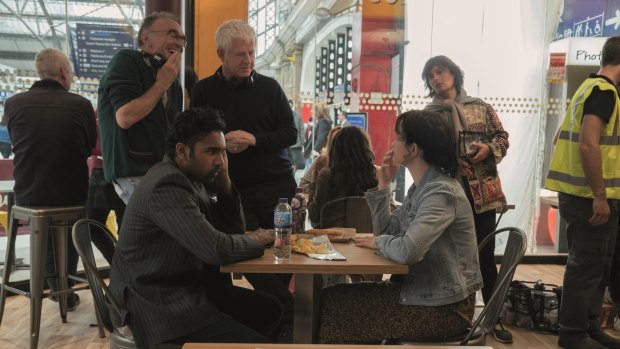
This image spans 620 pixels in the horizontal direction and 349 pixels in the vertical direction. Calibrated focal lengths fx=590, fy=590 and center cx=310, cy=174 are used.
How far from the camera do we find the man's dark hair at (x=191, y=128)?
2094 millimetres

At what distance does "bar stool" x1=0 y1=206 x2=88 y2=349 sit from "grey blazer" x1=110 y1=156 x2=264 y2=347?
4.93ft

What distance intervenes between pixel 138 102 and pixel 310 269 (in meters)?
1.14

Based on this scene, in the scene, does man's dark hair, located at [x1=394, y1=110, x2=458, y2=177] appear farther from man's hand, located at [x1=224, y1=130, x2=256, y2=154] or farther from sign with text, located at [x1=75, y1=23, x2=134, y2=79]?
sign with text, located at [x1=75, y1=23, x2=134, y2=79]

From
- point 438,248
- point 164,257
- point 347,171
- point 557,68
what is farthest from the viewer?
point 557,68

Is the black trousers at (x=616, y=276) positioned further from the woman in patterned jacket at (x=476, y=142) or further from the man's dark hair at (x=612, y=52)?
the man's dark hair at (x=612, y=52)

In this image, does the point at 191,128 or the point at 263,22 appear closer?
the point at 191,128

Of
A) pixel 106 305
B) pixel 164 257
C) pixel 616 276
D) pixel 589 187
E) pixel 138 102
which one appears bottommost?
pixel 616 276

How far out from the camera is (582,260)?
11.2 ft

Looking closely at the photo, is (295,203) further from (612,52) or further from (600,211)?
(612,52)

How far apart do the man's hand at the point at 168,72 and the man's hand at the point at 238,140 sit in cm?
36

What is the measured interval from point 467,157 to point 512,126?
2661mm

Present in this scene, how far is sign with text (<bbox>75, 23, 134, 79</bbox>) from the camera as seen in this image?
15.3ft

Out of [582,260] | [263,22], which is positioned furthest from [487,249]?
[263,22]

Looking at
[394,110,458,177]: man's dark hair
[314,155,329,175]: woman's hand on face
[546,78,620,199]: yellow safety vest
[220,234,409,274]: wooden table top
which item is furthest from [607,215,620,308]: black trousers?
[220,234,409,274]: wooden table top
